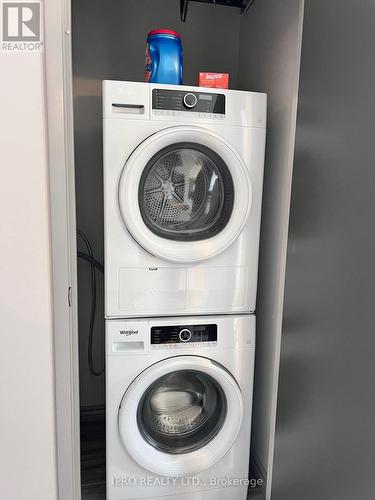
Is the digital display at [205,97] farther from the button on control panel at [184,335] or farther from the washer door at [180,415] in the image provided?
the washer door at [180,415]

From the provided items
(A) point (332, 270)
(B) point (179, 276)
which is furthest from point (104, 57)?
(A) point (332, 270)

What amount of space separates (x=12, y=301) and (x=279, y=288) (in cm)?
91

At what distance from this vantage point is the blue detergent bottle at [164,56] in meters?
1.40

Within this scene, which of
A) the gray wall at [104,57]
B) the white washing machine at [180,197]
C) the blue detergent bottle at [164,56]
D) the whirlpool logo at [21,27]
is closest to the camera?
the whirlpool logo at [21,27]

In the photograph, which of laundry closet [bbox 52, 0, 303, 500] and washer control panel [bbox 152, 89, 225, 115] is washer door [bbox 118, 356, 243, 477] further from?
washer control panel [bbox 152, 89, 225, 115]

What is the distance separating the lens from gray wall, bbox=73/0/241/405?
1.81 meters

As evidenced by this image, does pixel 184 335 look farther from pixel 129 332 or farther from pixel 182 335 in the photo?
pixel 129 332

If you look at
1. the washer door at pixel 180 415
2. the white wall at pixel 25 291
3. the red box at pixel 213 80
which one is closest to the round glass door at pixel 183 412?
the washer door at pixel 180 415

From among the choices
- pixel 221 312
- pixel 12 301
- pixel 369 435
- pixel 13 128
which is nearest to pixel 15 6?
pixel 13 128

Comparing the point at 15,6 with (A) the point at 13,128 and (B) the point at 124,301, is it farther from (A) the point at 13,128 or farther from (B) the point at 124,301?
(B) the point at 124,301

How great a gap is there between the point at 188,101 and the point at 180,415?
1217 mm

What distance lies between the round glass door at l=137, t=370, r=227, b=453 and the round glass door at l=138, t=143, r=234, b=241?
56 centimetres

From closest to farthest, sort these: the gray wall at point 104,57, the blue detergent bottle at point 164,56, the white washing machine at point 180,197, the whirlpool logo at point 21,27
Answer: the whirlpool logo at point 21,27 < the white washing machine at point 180,197 < the blue detergent bottle at point 164,56 < the gray wall at point 104,57

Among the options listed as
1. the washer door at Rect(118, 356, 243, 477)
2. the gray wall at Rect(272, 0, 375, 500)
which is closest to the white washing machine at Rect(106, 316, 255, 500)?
the washer door at Rect(118, 356, 243, 477)
